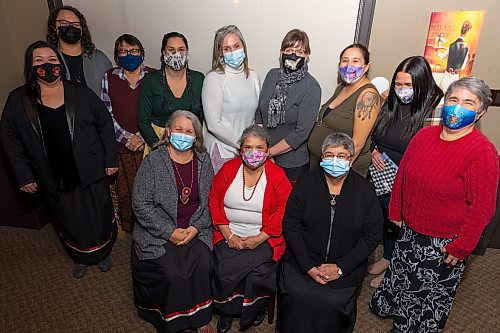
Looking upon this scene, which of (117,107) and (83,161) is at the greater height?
(117,107)

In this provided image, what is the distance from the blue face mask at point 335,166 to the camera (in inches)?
77.3

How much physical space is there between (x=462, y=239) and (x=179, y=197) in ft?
5.11

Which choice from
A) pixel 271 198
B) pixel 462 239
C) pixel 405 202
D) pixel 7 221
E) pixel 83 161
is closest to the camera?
pixel 462 239

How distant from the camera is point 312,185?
2084 millimetres

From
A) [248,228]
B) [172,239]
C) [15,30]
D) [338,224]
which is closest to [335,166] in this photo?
[338,224]


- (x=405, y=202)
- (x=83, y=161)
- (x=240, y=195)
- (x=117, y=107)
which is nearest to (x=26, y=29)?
(x=117, y=107)

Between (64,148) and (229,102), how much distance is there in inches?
43.8

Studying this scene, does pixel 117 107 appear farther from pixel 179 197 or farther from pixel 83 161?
pixel 179 197

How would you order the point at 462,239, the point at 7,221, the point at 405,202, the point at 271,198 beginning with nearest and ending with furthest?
the point at 462,239, the point at 405,202, the point at 271,198, the point at 7,221

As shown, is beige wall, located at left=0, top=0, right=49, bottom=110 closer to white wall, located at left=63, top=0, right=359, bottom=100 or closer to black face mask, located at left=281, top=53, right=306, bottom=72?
white wall, located at left=63, top=0, right=359, bottom=100

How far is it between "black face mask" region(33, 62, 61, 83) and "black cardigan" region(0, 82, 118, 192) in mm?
128

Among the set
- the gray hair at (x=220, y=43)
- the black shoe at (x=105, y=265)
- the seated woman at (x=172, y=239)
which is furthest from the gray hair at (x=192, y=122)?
the black shoe at (x=105, y=265)

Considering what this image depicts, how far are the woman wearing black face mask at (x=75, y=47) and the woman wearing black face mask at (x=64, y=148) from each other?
12.2 inches

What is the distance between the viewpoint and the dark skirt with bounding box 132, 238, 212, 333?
2160mm
